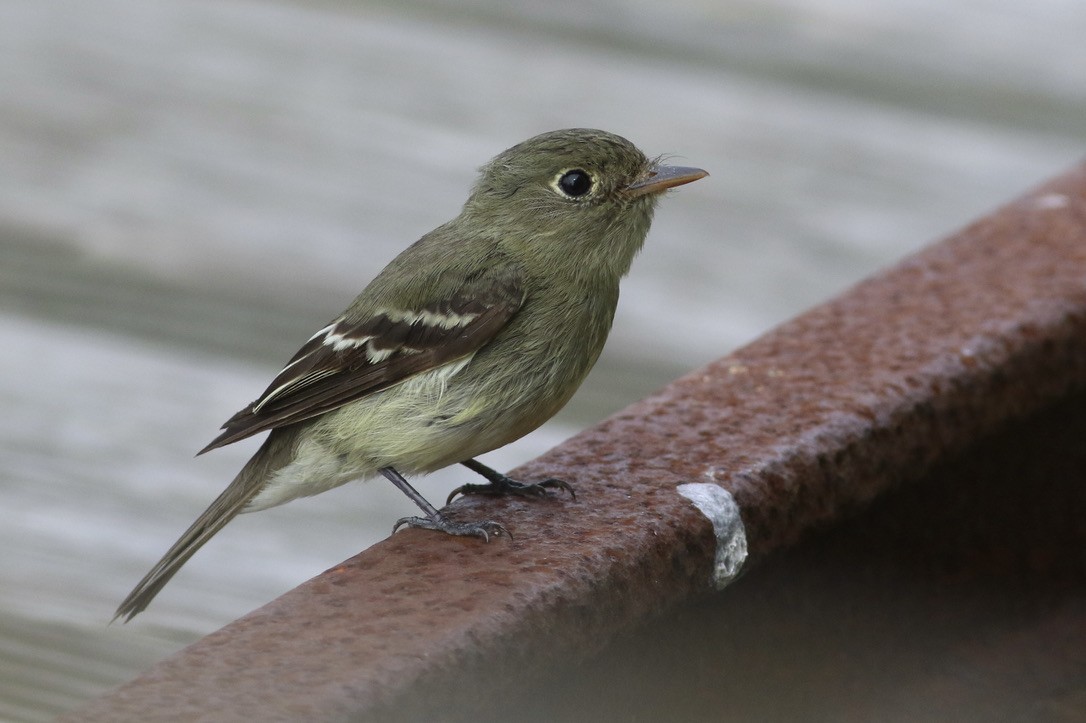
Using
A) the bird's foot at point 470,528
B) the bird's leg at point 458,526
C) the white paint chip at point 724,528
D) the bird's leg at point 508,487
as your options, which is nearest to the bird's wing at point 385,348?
the bird's leg at point 508,487

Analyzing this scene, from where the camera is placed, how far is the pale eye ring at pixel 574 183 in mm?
3678

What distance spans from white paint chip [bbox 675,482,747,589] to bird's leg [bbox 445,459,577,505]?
23 cm

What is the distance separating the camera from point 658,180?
12.0ft

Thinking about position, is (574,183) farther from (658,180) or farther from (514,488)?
(514,488)

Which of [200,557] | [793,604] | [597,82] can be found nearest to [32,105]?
[597,82]

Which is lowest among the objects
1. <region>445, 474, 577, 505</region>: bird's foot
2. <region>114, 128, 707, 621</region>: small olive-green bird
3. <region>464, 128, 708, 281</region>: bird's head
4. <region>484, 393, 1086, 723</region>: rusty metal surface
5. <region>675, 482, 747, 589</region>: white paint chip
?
<region>484, 393, 1086, 723</region>: rusty metal surface

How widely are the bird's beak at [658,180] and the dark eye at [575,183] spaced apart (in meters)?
0.10

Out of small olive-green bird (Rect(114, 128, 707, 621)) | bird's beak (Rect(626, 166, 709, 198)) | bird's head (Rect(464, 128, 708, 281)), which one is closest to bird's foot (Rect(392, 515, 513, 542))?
small olive-green bird (Rect(114, 128, 707, 621))

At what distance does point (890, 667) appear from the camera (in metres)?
2.89

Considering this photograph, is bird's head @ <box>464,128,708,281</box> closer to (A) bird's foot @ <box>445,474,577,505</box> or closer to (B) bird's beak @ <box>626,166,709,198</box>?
(B) bird's beak @ <box>626,166,709,198</box>

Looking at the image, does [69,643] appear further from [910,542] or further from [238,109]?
[238,109]

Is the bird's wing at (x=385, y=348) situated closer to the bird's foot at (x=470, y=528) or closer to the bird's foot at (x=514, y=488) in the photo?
the bird's foot at (x=514, y=488)

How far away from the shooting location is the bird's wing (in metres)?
3.19

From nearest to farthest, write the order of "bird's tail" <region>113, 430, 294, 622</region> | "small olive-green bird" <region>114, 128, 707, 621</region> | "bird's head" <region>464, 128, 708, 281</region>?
"bird's tail" <region>113, 430, 294, 622</region> < "small olive-green bird" <region>114, 128, 707, 621</region> < "bird's head" <region>464, 128, 708, 281</region>
